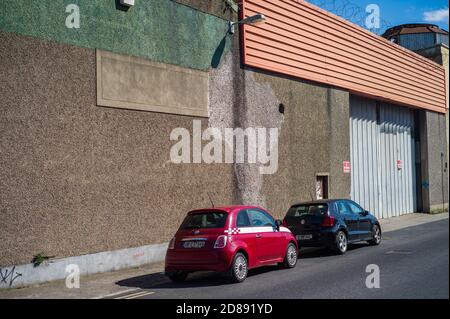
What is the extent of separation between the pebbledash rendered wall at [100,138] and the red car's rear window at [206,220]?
2.58 metres

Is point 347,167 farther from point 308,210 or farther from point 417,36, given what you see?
point 417,36

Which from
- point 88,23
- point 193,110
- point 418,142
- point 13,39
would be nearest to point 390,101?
point 418,142

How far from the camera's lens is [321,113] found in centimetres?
2123

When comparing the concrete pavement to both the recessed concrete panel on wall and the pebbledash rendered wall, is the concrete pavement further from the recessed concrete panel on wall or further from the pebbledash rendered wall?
the recessed concrete panel on wall

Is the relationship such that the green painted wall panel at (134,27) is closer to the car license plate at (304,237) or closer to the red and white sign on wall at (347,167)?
the car license plate at (304,237)

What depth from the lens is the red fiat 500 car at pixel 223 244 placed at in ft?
33.9

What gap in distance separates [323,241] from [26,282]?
7.38m

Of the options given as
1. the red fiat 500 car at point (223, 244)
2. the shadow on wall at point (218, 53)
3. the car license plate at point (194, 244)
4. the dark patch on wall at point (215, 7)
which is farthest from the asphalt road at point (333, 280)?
the dark patch on wall at point (215, 7)

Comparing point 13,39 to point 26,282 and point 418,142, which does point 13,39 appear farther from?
point 418,142

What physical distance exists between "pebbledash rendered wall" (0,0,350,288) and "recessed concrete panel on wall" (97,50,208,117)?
0.65 ft

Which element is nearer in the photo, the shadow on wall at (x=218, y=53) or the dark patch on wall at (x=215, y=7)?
the dark patch on wall at (x=215, y=7)

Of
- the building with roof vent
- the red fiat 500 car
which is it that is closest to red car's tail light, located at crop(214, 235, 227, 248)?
the red fiat 500 car

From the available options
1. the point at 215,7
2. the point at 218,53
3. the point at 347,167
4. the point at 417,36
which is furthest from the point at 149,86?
the point at 417,36

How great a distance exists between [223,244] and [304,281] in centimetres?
166
